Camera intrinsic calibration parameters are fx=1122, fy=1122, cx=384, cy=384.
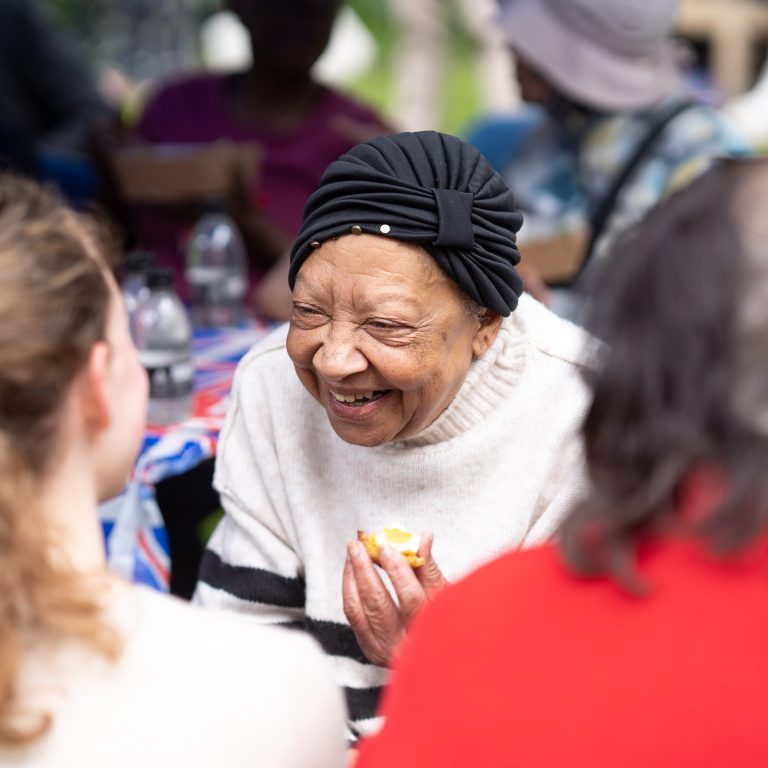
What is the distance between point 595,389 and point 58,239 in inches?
25.3

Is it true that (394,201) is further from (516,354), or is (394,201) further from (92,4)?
(92,4)

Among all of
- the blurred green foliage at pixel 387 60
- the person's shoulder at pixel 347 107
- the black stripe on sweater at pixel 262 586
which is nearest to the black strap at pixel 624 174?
the person's shoulder at pixel 347 107

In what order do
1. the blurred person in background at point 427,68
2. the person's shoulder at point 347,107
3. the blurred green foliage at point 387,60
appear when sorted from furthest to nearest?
the blurred green foliage at point 387,60 < the blurred person in background at point 427,68 < the person's shoulder at point 347,107

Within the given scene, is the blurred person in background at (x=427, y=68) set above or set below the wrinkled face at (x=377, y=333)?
below

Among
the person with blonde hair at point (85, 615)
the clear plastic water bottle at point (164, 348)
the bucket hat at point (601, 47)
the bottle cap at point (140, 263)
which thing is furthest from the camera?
the bucket hat at point (601, 47)

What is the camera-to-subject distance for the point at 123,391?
1433mm

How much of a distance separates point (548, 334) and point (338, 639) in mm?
740

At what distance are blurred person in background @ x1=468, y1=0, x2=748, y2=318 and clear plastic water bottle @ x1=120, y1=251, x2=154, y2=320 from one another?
1119mm

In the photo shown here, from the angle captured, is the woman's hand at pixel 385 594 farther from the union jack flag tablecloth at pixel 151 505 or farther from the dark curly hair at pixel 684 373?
the dark curly hair at pixel 684 373

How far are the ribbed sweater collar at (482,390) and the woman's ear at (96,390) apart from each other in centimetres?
92

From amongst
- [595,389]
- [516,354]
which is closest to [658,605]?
[595,389]

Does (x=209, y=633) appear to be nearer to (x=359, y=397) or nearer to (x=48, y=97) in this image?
(x=359, y=397)

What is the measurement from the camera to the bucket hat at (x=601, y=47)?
364cm

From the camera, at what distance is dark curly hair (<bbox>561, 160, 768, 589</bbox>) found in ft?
3.58
